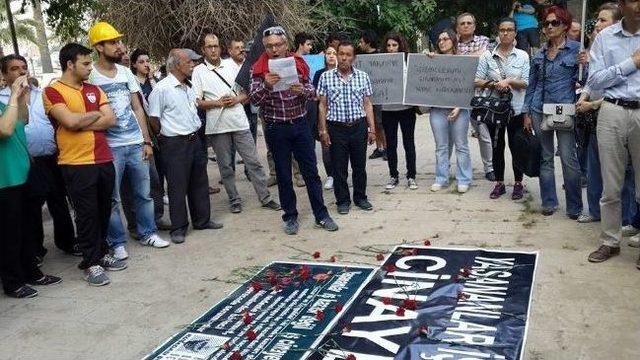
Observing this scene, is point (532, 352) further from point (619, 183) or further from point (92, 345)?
point (92, 345)

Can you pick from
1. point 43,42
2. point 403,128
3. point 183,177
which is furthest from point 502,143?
point 43,42

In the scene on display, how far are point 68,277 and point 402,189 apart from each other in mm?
3525

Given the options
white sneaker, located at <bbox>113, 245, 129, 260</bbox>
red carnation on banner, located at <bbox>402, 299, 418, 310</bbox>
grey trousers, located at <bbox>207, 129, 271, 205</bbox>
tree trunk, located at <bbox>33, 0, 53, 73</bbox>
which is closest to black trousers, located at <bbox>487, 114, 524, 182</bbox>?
grey trousers, located at <bbox>207, 129, 271, 205</bbox>

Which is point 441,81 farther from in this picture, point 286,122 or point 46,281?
point 46,281

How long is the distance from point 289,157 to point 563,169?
2433 mm

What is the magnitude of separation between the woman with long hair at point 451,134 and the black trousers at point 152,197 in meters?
2.87

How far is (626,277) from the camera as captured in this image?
3.93 meters

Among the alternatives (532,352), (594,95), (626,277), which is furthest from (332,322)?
(594,95)

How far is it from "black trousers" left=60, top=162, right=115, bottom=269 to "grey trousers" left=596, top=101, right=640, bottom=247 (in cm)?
366

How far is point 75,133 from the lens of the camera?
14.4 feet

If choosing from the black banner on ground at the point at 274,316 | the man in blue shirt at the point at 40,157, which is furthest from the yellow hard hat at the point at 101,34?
the black banner on ground at the point at 274,316

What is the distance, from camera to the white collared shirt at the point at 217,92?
19.1 feet

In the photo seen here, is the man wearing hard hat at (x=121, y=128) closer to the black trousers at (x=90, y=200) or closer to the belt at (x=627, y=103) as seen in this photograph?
the black trousers at (x=90, y=200)

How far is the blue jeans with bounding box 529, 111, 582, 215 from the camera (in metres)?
5.10
